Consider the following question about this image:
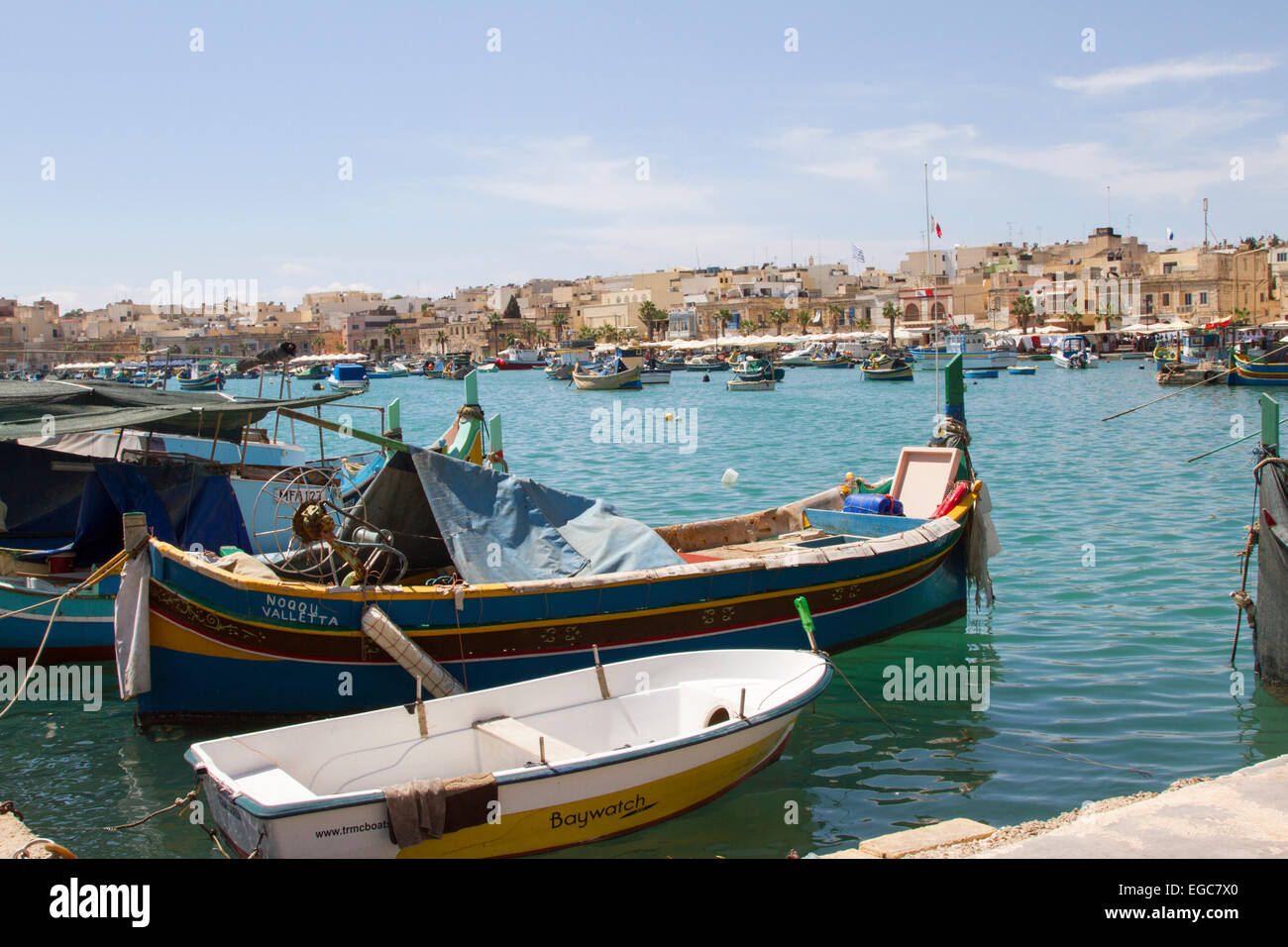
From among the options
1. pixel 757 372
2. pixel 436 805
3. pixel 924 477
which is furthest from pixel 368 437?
pixel 757 372

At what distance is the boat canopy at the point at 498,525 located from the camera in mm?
10703

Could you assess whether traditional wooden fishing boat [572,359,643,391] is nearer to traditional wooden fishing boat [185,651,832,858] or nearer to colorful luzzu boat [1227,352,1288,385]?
colorful luzzu boat [1227,352,1288,385]

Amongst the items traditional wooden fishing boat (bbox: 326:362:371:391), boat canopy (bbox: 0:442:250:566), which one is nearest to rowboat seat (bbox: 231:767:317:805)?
boat canopy (bbox: 0:442:250:566)

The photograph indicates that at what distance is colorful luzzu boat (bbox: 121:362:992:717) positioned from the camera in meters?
9.78

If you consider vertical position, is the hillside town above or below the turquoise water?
above

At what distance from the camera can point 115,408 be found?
1448 cm

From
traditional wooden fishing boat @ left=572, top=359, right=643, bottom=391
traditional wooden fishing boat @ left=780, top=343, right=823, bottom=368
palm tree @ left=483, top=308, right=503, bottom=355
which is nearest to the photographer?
traditional wooden fishing boat @ left=572, top=359, right=643, bottom=391

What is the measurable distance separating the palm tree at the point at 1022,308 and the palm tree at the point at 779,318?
2798 cm

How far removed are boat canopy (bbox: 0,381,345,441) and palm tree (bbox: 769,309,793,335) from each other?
113242 millimetres

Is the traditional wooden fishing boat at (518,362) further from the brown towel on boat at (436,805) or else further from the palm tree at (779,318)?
the brown towel on boat at (436,805)

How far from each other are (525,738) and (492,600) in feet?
6.99

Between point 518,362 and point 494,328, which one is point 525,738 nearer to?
point 518,362

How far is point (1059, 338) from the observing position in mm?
99562

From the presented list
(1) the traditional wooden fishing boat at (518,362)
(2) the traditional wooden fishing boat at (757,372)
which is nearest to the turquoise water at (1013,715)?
(2) the traditional wooden fishing boat at (757,372)
